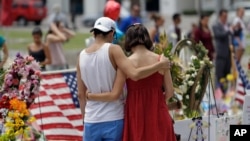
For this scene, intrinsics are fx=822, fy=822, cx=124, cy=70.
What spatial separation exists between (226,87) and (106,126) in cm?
766

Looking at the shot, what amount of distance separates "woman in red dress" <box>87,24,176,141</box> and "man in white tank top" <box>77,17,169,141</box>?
64 millimetres

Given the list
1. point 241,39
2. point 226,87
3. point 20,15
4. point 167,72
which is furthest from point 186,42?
point 20,15

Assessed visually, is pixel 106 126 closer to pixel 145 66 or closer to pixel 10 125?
pixel 145 66

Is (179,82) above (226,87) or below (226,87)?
above

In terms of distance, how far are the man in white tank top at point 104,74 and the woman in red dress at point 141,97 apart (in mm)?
64

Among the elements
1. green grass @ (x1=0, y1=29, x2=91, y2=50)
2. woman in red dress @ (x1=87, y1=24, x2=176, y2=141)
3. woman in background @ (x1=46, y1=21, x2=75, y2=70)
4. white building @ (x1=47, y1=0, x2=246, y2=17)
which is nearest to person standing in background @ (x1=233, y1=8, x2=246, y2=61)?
woman in background @ (x1=46, y1=21, x2=75, y2=70)

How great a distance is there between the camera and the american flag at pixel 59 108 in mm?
9453

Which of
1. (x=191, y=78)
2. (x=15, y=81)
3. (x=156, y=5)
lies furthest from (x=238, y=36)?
(x=156, y=5)

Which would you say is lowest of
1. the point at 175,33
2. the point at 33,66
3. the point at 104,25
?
the point at 175,33

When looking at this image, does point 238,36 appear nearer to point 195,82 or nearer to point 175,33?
point 175,33

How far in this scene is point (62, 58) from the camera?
13930 millimetres

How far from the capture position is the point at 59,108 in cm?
973

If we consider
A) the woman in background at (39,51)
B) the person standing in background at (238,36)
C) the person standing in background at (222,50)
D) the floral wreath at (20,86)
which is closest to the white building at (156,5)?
the person standing in background at (238,36)

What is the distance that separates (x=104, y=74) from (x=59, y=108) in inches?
124
